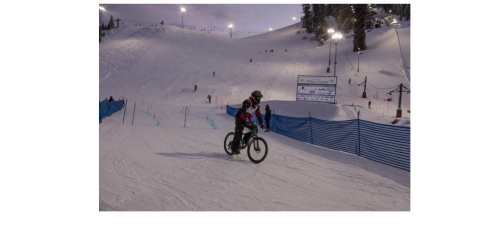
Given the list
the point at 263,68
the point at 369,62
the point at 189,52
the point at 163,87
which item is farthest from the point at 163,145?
the point at 189,52

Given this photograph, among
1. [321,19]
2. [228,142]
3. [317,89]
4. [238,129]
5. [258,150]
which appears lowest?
[258,150]

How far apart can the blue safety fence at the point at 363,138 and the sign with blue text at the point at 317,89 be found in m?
11.7

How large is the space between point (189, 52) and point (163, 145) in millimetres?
51727

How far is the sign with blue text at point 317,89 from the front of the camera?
73.6ft

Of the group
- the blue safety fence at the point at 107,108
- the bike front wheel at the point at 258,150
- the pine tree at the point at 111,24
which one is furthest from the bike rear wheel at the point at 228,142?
the pine tree at the point at 111,24

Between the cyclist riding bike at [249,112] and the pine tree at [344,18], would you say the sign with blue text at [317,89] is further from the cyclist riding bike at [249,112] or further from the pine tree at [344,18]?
the pine tree at [344,18]

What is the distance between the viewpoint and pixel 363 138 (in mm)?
8570

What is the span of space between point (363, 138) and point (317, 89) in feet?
49.5

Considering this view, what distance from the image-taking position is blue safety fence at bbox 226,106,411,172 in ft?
23.7

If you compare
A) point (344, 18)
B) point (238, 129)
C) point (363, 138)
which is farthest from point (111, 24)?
point (363, 138)

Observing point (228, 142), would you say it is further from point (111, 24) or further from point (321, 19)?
point (111, 24)

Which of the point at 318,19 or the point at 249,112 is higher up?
the point at 318,19
